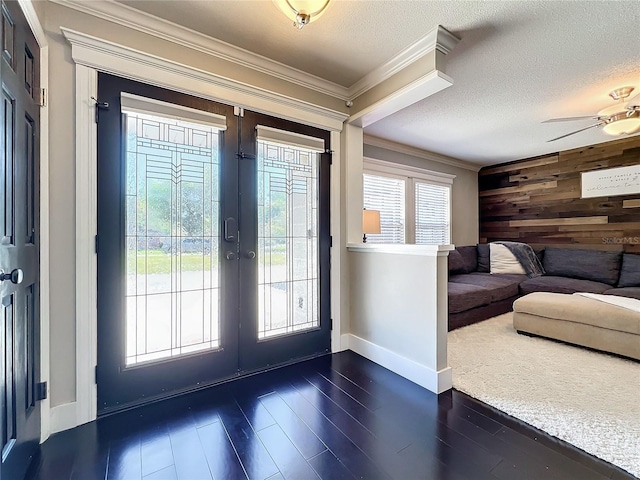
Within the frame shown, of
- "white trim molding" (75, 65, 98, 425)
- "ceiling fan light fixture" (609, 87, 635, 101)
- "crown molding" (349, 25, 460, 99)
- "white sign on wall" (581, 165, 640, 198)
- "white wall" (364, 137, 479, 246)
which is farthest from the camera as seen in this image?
"white wall" (364, 137, 479, 246)

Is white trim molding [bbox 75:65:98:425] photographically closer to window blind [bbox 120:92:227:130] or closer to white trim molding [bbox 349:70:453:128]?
window blind [bbox 120:92:227:130]

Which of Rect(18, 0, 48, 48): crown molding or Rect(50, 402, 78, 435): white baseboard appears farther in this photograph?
Rect(50, 402, 78, 435): white baseboard

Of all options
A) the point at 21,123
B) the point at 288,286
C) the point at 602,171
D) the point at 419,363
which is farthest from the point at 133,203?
the point at 602,171

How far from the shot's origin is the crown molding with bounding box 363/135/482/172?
419cm

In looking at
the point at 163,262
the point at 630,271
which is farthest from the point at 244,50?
the point at 630,271

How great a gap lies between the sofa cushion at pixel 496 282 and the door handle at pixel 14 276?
4122mm

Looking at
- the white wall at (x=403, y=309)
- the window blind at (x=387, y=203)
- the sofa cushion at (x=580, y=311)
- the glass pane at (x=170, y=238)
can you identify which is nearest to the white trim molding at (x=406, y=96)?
the white wall at (x=403, y=309)

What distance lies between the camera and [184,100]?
205cm

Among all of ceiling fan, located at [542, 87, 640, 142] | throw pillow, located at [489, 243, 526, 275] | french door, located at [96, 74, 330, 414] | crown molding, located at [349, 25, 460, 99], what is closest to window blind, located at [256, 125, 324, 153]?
french door, located at [96, 74, 330, 414]

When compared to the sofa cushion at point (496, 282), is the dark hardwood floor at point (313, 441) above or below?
below

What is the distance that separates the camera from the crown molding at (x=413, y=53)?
1998 mm

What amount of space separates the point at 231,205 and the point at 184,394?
1378mm

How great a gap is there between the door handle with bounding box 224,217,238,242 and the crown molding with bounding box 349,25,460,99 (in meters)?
1.70

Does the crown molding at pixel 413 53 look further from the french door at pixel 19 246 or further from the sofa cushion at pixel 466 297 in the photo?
the sofa cushion at pixel 466 297
